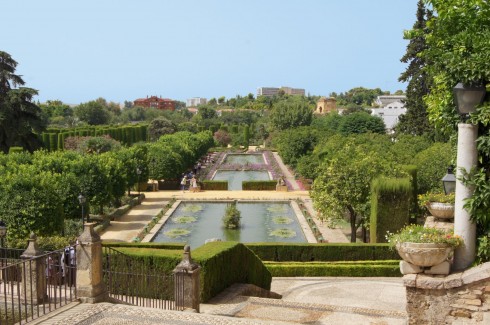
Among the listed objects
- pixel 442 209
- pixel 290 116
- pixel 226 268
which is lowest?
pixel 226 268

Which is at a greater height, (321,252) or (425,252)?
(425,252)

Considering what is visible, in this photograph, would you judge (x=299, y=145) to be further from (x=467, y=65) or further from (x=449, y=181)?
(x=467, y=65)

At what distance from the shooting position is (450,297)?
8352 mm

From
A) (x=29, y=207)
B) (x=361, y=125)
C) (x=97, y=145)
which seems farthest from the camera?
(x=361, y=125)

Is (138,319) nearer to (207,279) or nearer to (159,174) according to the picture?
(207,279)

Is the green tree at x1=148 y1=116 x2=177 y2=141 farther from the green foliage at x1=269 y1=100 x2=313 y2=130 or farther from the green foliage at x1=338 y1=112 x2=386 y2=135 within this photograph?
the green foliage at x1=338 y1=112 x2=386 y2=135

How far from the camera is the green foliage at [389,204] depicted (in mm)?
23359

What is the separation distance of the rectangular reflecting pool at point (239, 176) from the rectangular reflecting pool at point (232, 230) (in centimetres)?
1268

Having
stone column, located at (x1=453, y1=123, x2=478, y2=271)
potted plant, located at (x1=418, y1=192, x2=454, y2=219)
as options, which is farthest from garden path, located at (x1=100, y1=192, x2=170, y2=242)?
stone column, located at (x1=453, y1=123, x2=478, y2=271)

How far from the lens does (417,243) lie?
27.5 feet

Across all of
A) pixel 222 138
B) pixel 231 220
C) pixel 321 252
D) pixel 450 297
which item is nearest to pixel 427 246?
pixel 450 297

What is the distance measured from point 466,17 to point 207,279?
9.20 metres

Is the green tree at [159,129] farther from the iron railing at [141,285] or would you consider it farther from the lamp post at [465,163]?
the lamp post at [465,163]

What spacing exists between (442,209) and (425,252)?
2155 mm
